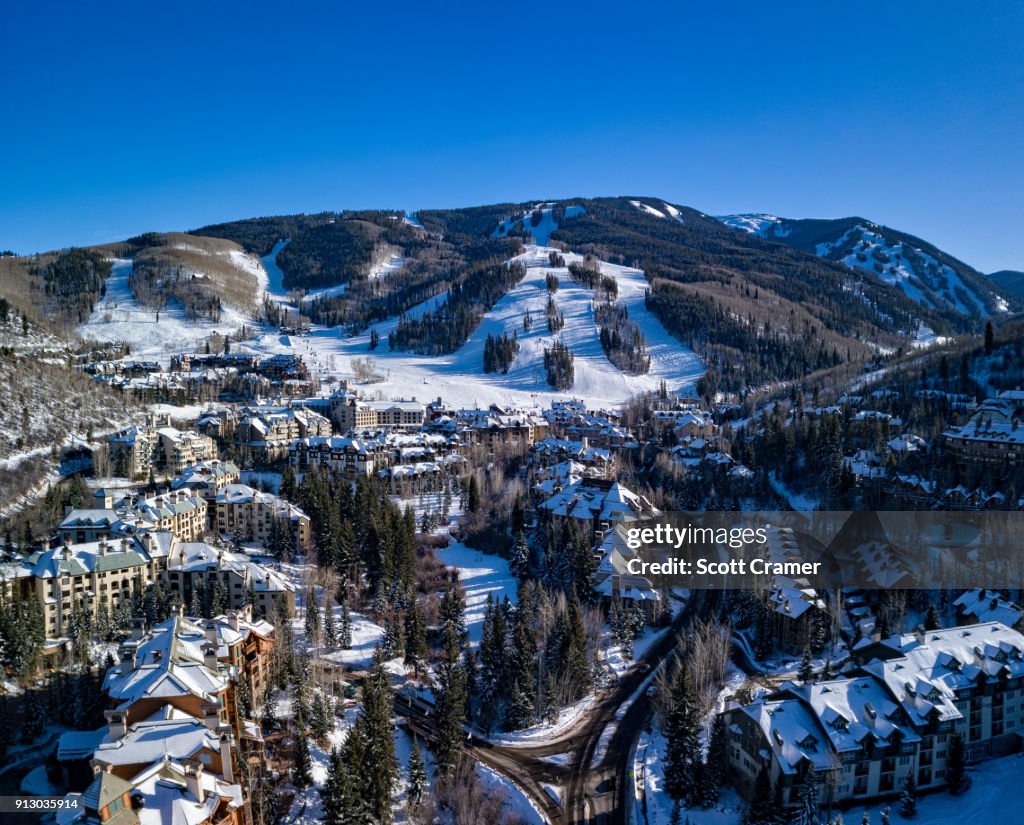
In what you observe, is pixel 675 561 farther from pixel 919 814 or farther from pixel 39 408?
pixel 39 408

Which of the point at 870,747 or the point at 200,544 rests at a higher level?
the point at 200,544

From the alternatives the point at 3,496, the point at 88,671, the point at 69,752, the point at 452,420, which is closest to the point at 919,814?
the point at 69,752

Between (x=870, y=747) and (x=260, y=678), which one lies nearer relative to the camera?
(x=870, y=747)

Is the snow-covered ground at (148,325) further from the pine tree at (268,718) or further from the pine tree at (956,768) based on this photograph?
the pine tree at (956,768)

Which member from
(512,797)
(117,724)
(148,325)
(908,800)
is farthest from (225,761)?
(148,325)

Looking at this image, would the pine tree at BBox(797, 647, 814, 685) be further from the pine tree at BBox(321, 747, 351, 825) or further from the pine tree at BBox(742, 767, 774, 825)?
the pine tree at BBox(321, 747, 351, 825)
